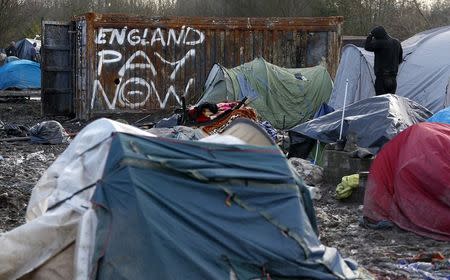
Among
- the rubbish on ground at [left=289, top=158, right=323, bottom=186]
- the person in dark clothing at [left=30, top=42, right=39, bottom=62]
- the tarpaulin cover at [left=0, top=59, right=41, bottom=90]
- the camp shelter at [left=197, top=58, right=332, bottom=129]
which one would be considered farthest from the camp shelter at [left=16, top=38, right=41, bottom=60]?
the rubbish on ground at [left=289, top=158, right=323, bottom=186]

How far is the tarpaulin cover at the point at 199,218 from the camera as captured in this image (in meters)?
4.96

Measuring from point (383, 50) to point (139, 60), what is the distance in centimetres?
712

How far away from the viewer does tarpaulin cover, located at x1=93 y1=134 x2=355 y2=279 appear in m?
4.96

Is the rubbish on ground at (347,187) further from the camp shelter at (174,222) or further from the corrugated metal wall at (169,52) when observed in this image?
the corrugated metal wall at (169,52)

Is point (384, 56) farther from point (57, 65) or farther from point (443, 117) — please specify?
point (57, 65)

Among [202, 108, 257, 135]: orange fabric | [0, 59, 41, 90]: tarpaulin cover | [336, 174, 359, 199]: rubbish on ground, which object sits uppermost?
[202, 108, 257, 135]: orange fabric

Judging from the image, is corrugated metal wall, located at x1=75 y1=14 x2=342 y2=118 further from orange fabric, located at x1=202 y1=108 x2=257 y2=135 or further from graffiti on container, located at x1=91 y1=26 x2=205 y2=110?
orange fabric, located at x1=202 y1=108 x2=257 y2=135

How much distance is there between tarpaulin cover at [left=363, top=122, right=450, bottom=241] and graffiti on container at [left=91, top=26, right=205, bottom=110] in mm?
11340

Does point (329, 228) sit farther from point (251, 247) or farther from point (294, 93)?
point (294, 93)

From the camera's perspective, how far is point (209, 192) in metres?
5.21

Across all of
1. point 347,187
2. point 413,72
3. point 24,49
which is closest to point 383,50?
point 413,72

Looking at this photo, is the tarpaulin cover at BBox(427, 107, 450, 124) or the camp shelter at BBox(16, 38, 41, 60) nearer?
the tarpaulin cover at BBox(427, 107, 450, 124)

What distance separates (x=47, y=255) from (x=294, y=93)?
13173 mm

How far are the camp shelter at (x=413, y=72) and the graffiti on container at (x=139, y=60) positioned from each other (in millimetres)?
4214
